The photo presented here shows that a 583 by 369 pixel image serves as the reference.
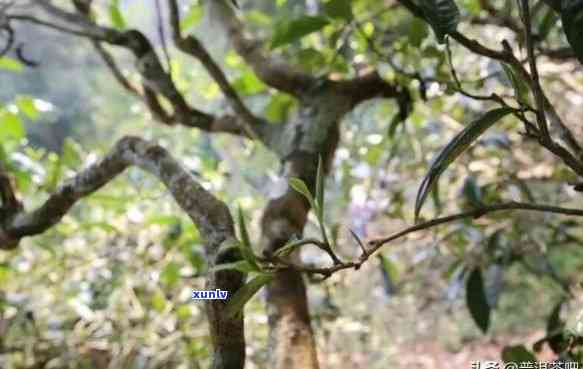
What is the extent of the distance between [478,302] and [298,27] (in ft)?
1.21

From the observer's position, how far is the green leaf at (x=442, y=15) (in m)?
0.39

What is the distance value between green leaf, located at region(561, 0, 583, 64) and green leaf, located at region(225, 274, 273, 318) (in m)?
0.21

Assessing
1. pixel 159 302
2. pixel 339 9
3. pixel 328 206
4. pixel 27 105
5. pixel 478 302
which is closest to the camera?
pixel 339 9

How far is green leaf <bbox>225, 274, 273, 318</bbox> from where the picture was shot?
33 centimetres

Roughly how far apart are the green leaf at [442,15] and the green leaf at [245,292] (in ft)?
0.64

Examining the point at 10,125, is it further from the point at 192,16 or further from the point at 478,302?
the point at 478,302

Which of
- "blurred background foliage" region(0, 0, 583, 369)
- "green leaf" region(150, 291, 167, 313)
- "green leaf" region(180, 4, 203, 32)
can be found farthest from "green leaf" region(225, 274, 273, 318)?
"green leaf" region(150, 291, 167, 313)

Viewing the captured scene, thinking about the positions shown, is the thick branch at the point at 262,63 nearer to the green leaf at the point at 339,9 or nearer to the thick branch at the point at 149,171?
the green leaf at the point at 339,9

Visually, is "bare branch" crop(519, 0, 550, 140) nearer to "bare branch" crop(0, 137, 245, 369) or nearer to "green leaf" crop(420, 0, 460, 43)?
"green leaf" crop(420, 0, 460, 43)

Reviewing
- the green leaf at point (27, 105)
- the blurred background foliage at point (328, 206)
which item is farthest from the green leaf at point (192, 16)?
the green leaf at point (27, 105)

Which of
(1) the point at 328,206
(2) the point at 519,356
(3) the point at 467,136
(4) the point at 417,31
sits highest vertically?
(1) the point at 328,206

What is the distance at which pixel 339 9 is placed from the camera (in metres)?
0.59

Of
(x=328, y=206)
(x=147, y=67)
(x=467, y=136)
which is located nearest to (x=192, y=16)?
(x=147, y=67)

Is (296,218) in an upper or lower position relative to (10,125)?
lower
